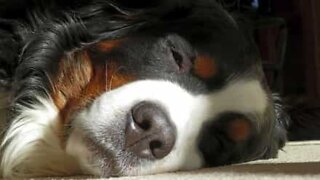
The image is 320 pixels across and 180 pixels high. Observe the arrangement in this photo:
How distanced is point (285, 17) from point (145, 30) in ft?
6.52

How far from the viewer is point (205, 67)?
4.75ft

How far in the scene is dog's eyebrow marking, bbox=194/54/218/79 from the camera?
1.44 metres

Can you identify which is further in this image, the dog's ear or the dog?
the dog's ear

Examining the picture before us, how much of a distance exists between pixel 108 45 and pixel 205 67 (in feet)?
0.80

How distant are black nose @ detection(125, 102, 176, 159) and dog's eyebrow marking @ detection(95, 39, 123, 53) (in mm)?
265

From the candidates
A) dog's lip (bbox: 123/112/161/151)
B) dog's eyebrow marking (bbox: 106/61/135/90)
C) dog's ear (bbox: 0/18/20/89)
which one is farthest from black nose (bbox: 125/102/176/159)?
dog's ear (bbox: 0/18/20/89)

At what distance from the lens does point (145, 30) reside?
1552mm

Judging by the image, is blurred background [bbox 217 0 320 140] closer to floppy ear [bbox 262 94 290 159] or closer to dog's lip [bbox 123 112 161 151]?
floppy ear [bbox 262 94 290 159]

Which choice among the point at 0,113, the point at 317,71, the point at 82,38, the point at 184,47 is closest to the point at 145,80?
the point at 184,47

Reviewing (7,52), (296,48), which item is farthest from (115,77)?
(296,48)

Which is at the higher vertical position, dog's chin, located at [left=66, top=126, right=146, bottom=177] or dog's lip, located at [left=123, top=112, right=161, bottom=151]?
dog's lip, located at [left=123, top=112, right=161, bottom=151]

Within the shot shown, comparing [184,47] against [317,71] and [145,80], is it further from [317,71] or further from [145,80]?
[317,71]

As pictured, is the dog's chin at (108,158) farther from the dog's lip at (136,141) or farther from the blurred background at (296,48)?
the blurred background at (296,48)

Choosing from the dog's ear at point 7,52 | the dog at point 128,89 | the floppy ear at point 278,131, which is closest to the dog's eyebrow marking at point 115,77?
the dog at point 128,89
